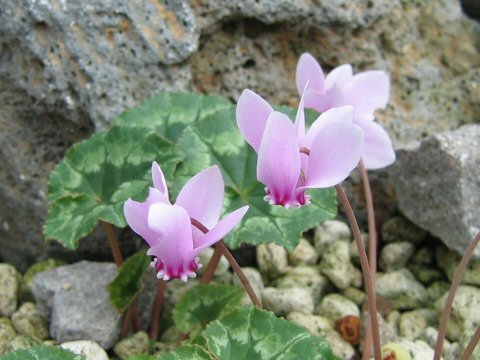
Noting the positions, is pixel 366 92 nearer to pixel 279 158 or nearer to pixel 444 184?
pixel 444 184

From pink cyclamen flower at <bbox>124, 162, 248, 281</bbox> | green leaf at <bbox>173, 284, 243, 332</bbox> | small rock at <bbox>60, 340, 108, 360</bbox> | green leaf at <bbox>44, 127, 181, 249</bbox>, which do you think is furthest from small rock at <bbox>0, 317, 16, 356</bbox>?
pink cyclamen flower at <bbox>124, 162, 248, 281</bbox>

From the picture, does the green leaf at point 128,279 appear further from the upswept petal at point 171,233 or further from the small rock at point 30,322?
the upswept petal at point 171,233

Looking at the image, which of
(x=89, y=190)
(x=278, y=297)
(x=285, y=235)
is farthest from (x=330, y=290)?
(x=89, y=190)

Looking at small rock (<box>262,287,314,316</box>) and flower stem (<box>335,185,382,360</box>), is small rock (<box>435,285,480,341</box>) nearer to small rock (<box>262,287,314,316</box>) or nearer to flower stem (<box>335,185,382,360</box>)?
small rock (<box>262,287,314,316</box>)

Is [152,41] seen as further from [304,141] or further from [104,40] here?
[304,141]

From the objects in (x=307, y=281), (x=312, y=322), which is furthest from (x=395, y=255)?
(x=312, y=322)

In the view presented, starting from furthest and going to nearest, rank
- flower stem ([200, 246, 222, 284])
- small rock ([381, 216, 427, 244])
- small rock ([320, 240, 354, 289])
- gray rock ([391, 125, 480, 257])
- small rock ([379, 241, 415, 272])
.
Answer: small rock ([381, 216, 427, 244]) < small rock ([379, 241, 415, 272]) < small rock ([320, 240, 354, 289]) < gray rock ([391, 125, 480, 257]) < flower stem ([200, 246, 222, 284])
